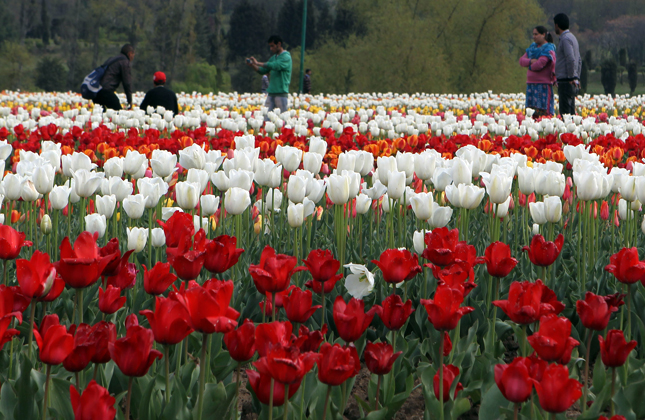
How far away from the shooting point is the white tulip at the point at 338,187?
306 centimetres

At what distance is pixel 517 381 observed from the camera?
56.7 inches

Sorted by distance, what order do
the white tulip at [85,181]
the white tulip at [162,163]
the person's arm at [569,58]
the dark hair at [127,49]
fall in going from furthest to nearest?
the dark hair at [127,49] < the person's arm at [569,58] < the white tulip at [162,163] < the white tulip at [85,181]

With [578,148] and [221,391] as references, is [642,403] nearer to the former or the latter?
[221,391]

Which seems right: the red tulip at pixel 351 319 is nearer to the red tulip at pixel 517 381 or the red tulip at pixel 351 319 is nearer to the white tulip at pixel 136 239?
the red tulip at pixel 517 381

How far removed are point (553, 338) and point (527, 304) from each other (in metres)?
0.19

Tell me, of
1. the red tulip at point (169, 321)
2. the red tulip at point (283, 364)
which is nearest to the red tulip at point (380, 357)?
the red tulip at point (283, 364)

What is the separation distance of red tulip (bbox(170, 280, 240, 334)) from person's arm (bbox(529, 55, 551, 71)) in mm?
10637

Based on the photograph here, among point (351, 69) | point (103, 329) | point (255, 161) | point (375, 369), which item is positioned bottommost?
point (375, 369)

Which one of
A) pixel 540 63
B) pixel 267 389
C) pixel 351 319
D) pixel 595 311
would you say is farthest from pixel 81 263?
pixel 540 63

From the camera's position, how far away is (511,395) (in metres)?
1.46

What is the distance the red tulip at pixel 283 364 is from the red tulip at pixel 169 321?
230 millimetres

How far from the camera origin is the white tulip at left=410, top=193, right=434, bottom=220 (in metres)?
2.97

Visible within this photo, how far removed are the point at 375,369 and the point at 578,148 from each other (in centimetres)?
303

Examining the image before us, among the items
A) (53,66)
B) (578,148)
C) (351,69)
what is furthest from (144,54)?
(578,148)
